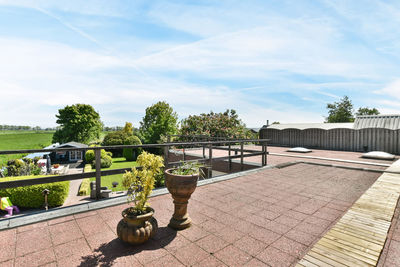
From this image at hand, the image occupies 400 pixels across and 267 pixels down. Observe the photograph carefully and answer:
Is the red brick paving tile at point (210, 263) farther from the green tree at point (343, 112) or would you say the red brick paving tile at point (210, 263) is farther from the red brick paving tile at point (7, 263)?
the green tree at point (343, 112)

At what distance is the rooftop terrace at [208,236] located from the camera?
2.38m

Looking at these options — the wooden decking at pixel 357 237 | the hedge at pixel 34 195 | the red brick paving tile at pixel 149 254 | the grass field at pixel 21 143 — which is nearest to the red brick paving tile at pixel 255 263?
the wooden decking at pixel 357 237

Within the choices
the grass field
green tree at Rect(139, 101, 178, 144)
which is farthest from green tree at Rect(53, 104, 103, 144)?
green tree at Rect(139, 101, 178, 144)

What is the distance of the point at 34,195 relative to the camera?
10.9 metres

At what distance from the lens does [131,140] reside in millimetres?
31672

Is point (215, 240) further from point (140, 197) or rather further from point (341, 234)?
point (341, 234)

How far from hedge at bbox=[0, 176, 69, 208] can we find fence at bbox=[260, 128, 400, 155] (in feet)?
45.9

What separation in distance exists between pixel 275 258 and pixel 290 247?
37 cm

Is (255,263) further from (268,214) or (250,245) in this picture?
(268,214)

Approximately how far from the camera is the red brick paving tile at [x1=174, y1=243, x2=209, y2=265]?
2354mm

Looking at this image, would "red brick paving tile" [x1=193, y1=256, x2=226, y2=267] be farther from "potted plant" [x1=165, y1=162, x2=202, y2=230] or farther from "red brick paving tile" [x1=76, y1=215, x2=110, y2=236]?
"red brick paving tile" [x1=76, y1=215, x2=110, y2=236]

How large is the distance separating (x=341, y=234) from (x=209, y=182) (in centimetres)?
329

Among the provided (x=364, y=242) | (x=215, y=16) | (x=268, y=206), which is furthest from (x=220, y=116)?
(x=364, y=242)

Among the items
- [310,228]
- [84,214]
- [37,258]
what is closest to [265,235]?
[310,228]
